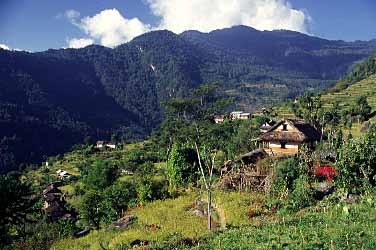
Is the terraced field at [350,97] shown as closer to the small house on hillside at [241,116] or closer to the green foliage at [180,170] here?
the small house on hillside at [241,116]

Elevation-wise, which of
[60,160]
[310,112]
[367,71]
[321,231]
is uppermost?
[367,71]

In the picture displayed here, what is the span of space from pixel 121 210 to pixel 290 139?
51.1 ft

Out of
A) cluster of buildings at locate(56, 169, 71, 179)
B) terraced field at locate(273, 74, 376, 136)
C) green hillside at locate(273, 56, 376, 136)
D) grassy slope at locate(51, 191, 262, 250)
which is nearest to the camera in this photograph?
grassy slope at locate(51, 191, 262, 250)

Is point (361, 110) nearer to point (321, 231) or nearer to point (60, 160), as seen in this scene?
point (321, 231)

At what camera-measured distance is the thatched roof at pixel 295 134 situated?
116ft

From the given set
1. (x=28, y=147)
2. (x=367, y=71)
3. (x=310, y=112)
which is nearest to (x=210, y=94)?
(x=310, y=112)

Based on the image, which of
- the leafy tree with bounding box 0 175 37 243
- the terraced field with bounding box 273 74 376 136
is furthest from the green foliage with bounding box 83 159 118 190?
the leafy tree with bounding box 0 175 37 243

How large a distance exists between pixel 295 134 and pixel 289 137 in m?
0.54

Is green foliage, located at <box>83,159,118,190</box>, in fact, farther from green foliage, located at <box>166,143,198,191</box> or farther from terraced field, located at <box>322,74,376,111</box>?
terraced field, located at <box>322,74,376,111</box>

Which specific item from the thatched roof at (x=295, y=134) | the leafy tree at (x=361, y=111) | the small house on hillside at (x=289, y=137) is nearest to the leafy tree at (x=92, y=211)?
the small house on hillside at (x=289, y=137)

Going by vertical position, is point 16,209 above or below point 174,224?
above

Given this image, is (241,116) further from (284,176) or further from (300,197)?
(300,197)

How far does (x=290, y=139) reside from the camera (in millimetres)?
35531

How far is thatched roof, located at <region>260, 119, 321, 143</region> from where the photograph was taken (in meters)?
35.4
